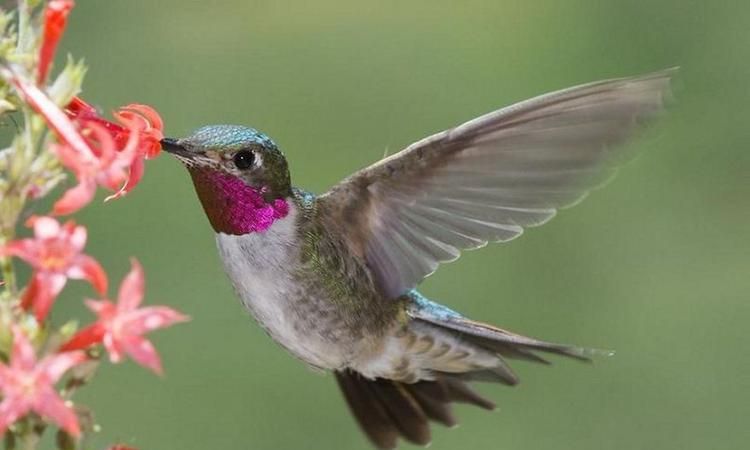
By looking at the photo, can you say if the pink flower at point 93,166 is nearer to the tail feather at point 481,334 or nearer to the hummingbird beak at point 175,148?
the hummingbird beak at point 175,148

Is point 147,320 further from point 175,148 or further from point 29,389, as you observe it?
point 175,148

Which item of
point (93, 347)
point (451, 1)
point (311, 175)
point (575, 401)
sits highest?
point (451, 1)

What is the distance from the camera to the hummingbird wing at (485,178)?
122 centimetres

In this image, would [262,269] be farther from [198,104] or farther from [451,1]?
[451,1]

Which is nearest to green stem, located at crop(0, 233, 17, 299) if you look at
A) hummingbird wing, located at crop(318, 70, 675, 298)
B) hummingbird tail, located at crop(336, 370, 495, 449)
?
hummingbird wing, located at crop(318, 70, 675, 298)

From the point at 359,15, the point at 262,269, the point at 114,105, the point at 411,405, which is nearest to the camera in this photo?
the point at 262,269

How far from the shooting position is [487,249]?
3197 mm

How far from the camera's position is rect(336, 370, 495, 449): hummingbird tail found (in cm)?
150

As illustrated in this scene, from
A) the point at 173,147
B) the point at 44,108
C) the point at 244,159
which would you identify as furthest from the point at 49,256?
the point at 244,159

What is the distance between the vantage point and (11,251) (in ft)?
2.68

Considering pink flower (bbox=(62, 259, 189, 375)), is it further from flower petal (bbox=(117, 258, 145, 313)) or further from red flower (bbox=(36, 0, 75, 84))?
red flower (bbox=(36, 0, 75, 84))

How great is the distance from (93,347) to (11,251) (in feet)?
0.38

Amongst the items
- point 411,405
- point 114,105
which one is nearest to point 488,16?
point 114,105

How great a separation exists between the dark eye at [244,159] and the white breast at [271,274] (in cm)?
8
